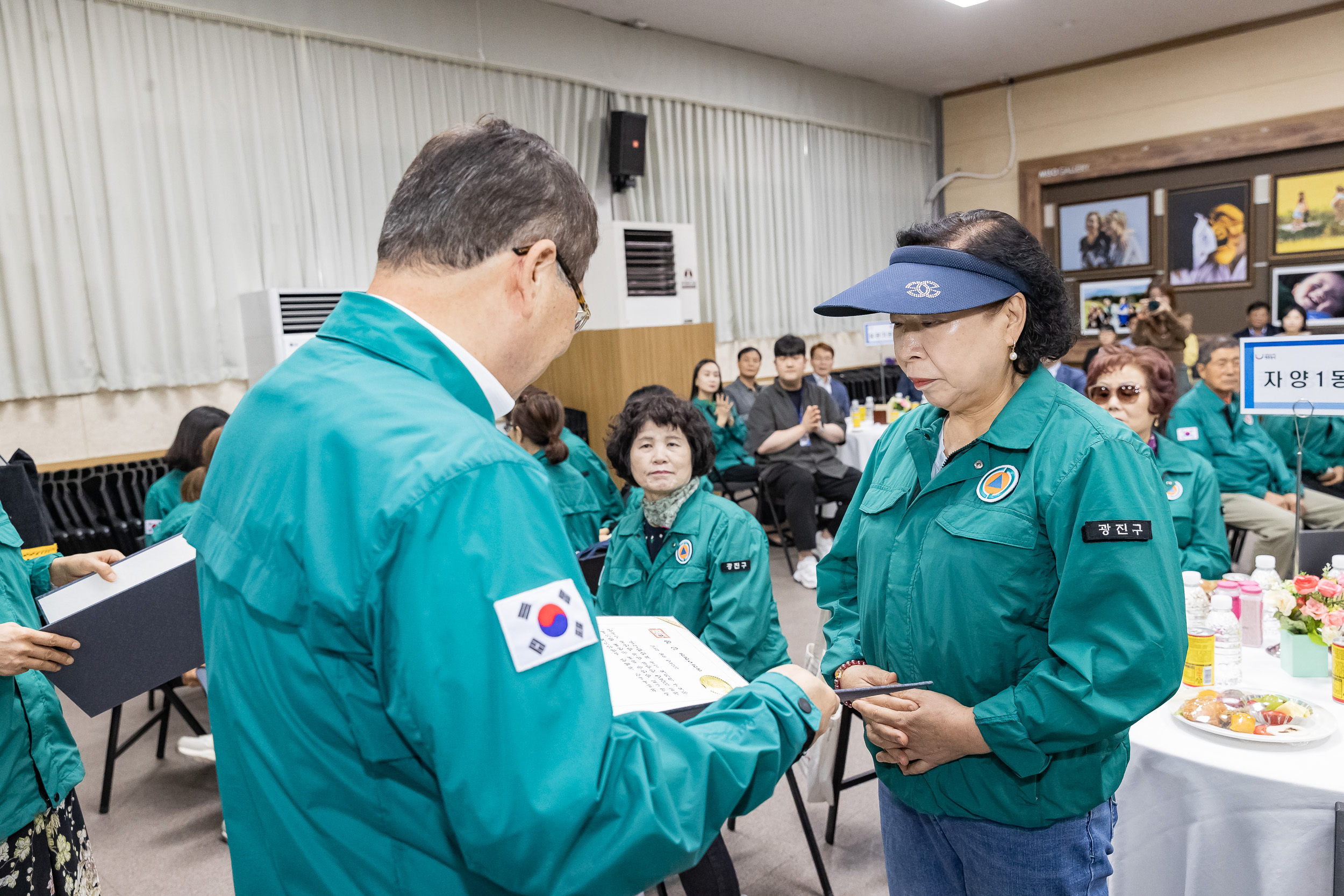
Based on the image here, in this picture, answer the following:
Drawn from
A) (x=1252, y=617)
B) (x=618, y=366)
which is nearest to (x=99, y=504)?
(x=618, y=366)

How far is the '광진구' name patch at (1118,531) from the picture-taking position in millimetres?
1171

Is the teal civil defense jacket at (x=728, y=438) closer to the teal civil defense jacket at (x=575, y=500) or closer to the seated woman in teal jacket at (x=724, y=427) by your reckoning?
the seated woman in teal jacket at (x=724, y=427)

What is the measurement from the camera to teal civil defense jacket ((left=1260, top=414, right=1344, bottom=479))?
4.50m

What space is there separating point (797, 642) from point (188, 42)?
15.5 feet

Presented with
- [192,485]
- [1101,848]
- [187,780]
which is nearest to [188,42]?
[192,485]

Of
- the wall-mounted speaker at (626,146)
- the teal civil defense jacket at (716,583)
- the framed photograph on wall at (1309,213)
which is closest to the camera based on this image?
the teal civil defense jacket at (716,583)

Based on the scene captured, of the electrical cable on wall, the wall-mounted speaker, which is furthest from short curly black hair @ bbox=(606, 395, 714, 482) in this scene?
the electrical cable on wall

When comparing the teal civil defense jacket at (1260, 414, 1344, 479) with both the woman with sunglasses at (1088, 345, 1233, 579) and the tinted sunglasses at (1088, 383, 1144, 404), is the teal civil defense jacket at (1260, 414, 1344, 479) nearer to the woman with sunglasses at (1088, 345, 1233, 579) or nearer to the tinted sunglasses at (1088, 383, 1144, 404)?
the woman with sunglasses at (1088, 345, 1233, 579)

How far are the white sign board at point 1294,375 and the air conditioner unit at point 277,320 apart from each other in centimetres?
456

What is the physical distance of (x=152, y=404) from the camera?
5.04m

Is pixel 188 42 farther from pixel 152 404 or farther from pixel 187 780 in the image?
pixel 187 780

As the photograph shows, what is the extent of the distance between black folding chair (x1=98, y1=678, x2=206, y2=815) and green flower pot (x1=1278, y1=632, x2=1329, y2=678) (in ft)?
10.9

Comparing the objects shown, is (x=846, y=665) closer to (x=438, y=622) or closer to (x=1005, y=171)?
(x=438, y=622)

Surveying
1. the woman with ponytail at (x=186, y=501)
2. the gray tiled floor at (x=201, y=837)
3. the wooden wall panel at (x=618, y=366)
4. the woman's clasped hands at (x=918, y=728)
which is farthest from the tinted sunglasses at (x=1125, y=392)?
the wooden wall panel at (x=618, y=366)
